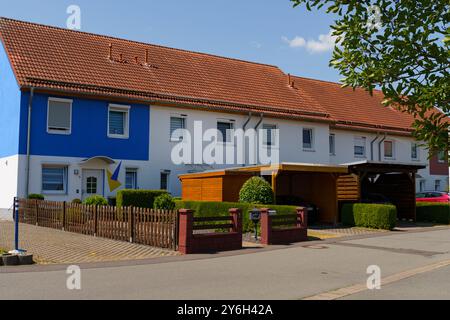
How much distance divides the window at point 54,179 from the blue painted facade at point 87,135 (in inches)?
27.5

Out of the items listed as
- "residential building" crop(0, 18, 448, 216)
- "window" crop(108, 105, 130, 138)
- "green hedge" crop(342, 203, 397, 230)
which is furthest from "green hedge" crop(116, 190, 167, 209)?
"green hedge" crop(342, 203, 397, 230)

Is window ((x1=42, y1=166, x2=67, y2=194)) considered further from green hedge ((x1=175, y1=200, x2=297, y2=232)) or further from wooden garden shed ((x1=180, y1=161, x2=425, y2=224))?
wooden garden shed ((x1=180, y1=161, x2=425, y2=224))

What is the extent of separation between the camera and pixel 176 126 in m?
26.4

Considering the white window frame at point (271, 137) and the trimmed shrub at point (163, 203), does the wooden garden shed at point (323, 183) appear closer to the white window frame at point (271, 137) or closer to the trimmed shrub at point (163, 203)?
the trimmed shrub at point (163, 203)

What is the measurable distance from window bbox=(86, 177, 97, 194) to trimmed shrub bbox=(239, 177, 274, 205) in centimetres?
757

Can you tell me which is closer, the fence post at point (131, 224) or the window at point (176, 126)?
the fence post at point (131, 224)

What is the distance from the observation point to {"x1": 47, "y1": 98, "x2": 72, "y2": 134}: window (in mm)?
22547

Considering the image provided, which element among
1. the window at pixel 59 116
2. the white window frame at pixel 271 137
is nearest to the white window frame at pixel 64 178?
the window at pixel 59 116

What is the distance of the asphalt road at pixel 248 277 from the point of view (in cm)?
805

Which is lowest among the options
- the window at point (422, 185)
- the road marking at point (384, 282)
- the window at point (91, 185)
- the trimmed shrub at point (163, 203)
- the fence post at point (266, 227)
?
the road marking at point (384, 282)

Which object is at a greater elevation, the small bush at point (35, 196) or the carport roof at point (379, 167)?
the carport roof at point (379, 167)

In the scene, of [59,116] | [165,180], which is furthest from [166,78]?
[59,116]
